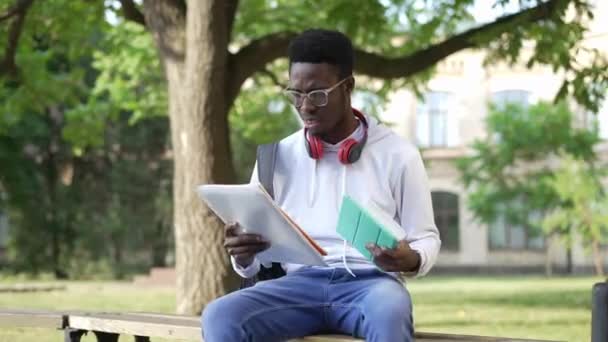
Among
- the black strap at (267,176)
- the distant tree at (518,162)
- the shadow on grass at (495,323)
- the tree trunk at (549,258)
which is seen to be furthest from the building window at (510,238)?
the black strap at (267,176)

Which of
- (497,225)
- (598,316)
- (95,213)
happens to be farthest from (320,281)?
(497,225)

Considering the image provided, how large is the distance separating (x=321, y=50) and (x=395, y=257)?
0.91 metres

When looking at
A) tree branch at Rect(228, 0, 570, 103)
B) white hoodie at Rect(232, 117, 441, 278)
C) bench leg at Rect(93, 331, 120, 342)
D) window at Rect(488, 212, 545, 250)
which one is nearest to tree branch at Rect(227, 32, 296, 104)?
tree branch at Rect(228, 0, 570, 103)

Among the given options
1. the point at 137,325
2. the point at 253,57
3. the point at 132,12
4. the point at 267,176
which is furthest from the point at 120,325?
the point at 132,12

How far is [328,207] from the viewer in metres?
4.55

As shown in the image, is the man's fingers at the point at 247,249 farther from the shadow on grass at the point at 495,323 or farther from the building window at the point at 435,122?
the building window at the point at 435,122

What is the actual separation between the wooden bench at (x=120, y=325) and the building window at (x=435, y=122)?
41.3m

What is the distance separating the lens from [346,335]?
453cm

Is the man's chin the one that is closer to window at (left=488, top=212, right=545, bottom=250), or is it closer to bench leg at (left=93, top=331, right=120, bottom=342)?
bench leg at (left=93, top=331, right=120, bottom=342)

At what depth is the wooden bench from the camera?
4711 mm

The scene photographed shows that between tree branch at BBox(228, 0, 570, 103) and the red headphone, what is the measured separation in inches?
290

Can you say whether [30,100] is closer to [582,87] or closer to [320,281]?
[582,87]

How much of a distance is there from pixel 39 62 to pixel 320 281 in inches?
518

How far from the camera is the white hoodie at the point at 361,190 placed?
448 centimetres
